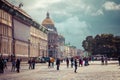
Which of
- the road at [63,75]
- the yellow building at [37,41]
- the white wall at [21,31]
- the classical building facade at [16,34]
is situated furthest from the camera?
the yellow building at [37,41]

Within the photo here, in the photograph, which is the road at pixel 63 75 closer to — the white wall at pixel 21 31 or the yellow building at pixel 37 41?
the white wall at pixel 21 31

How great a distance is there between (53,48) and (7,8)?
118 metres

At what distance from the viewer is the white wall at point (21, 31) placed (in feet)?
277

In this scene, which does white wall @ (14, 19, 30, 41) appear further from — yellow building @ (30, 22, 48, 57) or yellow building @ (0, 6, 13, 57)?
yellow building @ (30, 22, 48, 57)

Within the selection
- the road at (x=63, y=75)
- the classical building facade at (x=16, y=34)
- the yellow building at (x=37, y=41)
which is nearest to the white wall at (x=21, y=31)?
the classical building facade at (x=16, y=34)

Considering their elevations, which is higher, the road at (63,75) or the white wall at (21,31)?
the white wall at (21,31)

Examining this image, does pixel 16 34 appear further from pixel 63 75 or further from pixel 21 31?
pixel 63 75

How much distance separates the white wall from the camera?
84.6 m

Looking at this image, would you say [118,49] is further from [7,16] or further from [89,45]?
[7,16]

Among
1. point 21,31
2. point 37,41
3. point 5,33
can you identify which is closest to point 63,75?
point 5,33

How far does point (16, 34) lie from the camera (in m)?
84.5

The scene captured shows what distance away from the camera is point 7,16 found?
253 ft

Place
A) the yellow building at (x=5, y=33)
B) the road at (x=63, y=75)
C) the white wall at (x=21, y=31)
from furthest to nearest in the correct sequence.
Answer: the white wall at (x=21, y=31) → the yellow building at (x=5, y=33) → the road at (x=63, y=75)

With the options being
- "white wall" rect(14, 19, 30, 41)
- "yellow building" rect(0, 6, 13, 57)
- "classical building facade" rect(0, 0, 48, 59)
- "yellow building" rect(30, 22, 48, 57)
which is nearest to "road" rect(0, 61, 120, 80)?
"yellow building" rect(0, 6, 13, 57)
